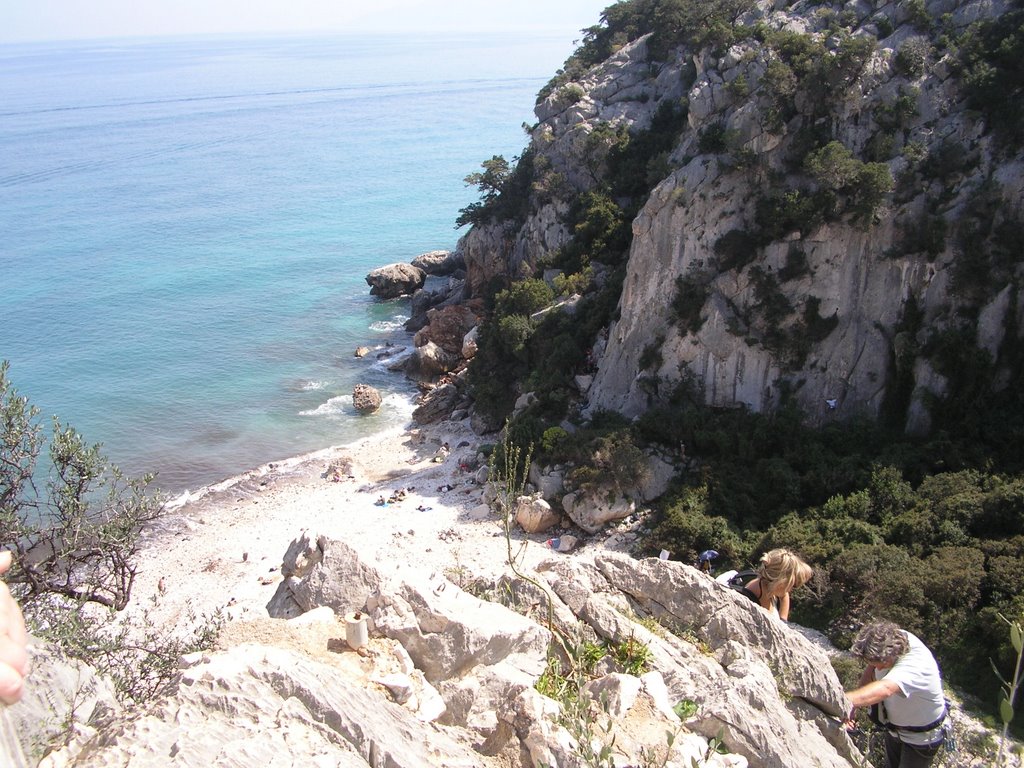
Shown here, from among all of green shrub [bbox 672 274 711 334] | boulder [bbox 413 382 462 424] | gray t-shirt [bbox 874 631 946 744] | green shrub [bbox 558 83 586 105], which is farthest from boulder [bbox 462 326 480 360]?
gray t-shirt [bbox 874 631 946 744]

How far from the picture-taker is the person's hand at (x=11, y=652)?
2428mm

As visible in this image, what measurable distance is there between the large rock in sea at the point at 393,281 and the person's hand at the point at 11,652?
48372 mm

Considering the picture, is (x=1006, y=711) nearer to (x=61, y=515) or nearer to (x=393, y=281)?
(x=61, y=515)

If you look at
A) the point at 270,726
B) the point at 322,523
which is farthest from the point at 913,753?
the point at 322,523

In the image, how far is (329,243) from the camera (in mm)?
62125

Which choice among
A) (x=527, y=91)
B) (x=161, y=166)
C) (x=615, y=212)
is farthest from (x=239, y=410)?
(x=527, y=91)

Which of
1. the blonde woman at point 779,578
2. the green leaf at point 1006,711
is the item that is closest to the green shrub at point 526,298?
the blonde woman at point 779,578

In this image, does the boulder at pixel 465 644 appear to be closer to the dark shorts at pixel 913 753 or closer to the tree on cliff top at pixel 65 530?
the tree on cliff top at pixel 65 530

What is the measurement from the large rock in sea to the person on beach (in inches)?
1801

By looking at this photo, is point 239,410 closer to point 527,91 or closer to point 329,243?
point 329,243

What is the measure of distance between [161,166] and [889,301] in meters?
79.7

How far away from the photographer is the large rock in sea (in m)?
50.2

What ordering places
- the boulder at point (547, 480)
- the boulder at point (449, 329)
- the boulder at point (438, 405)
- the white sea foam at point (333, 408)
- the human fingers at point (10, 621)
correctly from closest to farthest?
the human fingers at point (10, 621) < the boulder at point (547, 480) < the boulder at point (438, 405) < the white sea foam at point (333, 408) < the boulder at point (449, 329)

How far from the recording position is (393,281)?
50.2 metres
